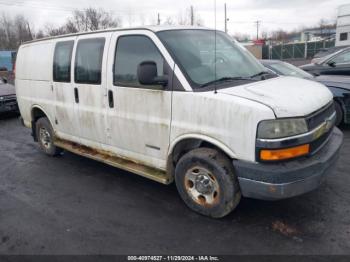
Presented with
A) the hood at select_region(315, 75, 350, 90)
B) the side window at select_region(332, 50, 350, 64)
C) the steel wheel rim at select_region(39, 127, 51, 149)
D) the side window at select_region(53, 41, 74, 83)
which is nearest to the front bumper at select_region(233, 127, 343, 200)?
the side window at select_region(53, 41, 74, 83)

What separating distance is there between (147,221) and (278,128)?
1791 mm

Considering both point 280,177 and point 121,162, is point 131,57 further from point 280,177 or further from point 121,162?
point 280,177

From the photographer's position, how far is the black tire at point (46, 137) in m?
5.83

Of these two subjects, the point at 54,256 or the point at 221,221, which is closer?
the point at 54,256

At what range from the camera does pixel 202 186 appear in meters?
3.54

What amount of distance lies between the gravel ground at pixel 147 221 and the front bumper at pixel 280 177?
1.60 ft

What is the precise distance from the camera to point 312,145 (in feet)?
10.4

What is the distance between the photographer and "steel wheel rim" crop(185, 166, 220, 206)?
3.46 meters

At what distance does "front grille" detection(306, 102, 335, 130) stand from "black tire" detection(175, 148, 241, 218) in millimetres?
886

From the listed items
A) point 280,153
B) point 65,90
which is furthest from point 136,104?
point 280,153

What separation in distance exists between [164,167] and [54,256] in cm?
152

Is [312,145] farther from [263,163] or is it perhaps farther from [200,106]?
[200,106]

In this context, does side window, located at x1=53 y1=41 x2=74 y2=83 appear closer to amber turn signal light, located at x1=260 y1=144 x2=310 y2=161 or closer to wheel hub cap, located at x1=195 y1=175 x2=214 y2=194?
wheel hub cap, located at x1=195 y1=175 x2=214 y2=194

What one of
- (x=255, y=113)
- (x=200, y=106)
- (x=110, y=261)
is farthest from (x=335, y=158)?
(x=110, y=261)
